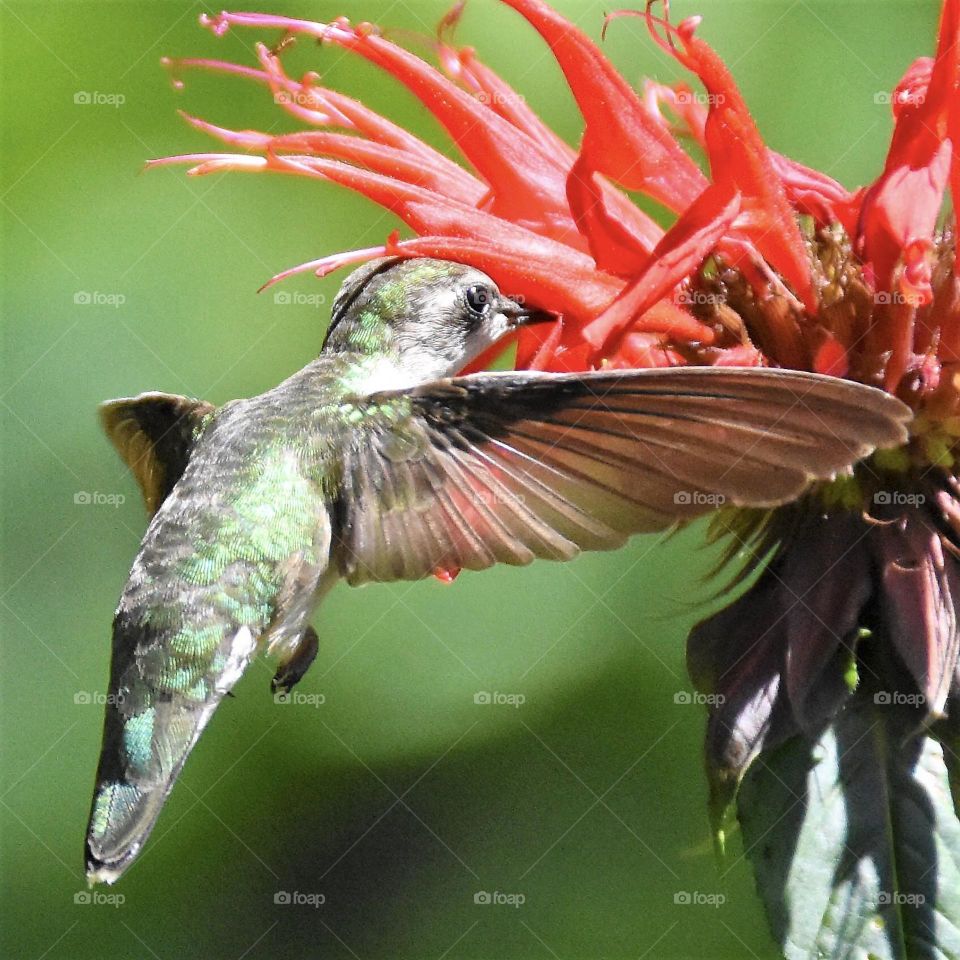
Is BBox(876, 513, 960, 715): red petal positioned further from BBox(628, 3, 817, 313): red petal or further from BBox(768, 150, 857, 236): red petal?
BBox(768, 150, 857, 236): red petal

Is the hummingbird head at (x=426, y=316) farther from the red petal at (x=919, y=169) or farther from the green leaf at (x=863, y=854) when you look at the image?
the green leaf at (x=863, y=854)

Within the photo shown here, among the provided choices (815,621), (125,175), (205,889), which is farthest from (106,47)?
(815,621)

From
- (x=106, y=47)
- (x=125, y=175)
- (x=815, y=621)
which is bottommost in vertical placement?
(x=815, y=621)

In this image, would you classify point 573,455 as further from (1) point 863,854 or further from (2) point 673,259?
(1) point 863,854

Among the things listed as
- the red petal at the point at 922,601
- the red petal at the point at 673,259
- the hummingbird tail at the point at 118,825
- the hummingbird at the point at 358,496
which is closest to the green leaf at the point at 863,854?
the red petal at the point at 922,601

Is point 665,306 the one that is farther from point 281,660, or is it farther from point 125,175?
point 125,175

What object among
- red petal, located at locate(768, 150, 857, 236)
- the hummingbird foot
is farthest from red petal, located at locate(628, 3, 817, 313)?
the hummingbird foot

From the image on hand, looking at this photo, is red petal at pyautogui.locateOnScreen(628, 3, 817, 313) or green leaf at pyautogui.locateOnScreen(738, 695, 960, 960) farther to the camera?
red petal at pyautogui.locateOnScreen(628, 3, 817, 313)
